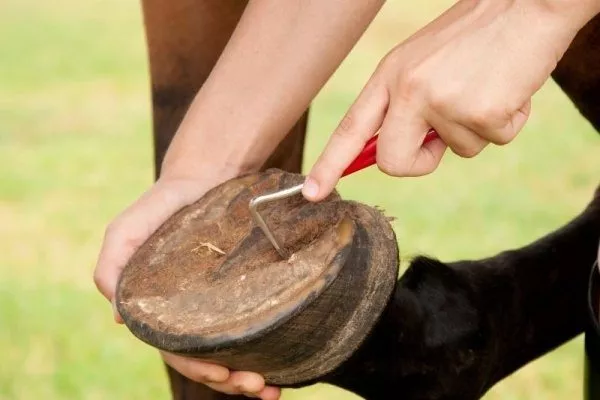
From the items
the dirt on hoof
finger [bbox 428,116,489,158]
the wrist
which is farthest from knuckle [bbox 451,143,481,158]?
the wrist

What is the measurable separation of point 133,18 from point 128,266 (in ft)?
13.8

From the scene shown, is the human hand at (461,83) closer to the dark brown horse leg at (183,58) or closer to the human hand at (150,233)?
the human hand at (150,233)

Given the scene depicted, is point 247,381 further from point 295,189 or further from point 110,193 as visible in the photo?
point 110,193

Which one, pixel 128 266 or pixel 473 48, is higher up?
pixel 473 48

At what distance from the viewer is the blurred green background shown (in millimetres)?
1818

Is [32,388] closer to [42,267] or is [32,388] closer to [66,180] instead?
[42,267]

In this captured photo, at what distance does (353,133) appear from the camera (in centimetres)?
89

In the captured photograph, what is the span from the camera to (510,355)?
1.25 meters

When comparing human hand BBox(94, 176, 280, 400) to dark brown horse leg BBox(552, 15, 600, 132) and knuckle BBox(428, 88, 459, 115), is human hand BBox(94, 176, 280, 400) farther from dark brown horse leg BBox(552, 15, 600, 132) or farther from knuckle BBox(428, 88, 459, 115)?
dark brown horse leg BBox(552, 15, 600, 132)

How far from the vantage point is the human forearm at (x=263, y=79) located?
1.04 meters

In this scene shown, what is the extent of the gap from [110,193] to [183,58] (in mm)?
1517

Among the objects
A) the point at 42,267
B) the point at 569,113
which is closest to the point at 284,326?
the point at 42,267

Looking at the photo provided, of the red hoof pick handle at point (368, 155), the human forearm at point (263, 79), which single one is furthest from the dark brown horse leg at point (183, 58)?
the red hoof pick handle at point (368, 155)

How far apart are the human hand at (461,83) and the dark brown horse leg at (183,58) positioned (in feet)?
1.29
